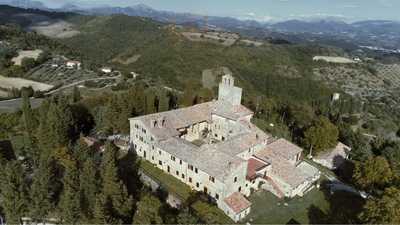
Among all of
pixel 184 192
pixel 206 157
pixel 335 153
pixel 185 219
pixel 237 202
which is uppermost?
pixel 206 157

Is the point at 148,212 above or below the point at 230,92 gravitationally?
below

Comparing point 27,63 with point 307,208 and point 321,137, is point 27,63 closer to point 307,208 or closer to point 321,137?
point 321,137

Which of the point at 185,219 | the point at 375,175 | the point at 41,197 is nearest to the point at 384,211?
the point at 375,175

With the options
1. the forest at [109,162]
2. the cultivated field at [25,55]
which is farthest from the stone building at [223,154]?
the cultivated field at [25,55]

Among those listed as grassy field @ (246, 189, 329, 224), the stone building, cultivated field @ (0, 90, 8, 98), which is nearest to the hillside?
cultivated field @ (0, 90, 8, 98)

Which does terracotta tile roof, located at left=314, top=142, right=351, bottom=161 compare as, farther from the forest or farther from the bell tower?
the bell tower

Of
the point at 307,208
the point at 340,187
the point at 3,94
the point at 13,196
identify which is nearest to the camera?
the point at 13,196
